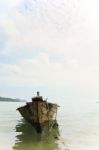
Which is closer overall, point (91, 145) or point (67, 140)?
point (91, 145)

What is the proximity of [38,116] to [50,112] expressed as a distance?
3.11m

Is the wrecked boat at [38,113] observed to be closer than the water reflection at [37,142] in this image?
No

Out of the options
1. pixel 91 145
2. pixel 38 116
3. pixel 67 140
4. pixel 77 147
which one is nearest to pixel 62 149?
pixel 77 147

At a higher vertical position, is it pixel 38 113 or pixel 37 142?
pixel 38 113

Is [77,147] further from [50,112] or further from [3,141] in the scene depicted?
[50,112]

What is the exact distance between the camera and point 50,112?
3566 cm

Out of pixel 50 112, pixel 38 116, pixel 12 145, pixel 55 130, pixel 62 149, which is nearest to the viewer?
pixel 62 149

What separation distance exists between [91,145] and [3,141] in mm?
7280

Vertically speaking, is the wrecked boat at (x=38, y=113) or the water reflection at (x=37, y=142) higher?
the wrecked boat at (x=38, y=113)

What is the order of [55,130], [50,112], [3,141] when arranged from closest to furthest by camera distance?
[3,141], [50,112], [55,130]

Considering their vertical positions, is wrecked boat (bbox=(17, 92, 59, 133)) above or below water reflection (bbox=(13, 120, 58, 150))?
above

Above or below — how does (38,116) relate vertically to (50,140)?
above

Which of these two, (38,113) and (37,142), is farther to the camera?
(38,113)

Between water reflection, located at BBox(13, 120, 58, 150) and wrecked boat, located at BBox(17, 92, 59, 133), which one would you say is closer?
water reflection, located at BBox(13, 120, 58, 150)
